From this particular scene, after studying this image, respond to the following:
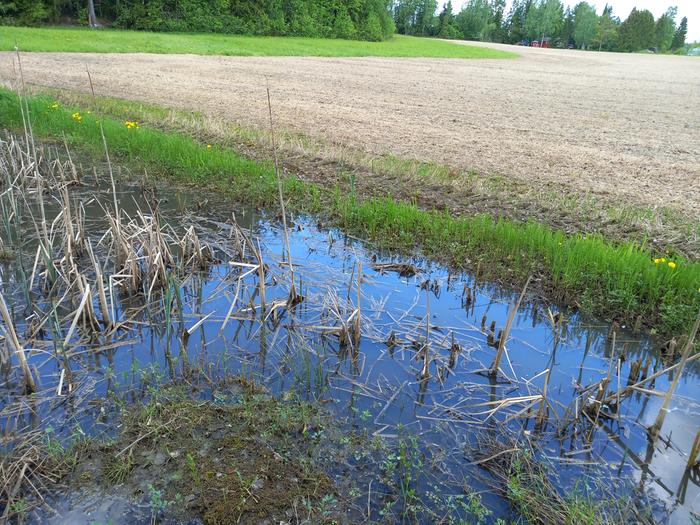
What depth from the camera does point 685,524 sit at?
2965mm

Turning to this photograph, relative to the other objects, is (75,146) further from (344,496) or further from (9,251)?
(344,496)

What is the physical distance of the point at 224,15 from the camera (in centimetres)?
5144

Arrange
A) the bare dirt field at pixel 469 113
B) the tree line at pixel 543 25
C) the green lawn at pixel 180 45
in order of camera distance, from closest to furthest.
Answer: the bare dirt field at pixel 469 113 < the green lawn at pixel 180 45 < the tree line at pixel 543 25

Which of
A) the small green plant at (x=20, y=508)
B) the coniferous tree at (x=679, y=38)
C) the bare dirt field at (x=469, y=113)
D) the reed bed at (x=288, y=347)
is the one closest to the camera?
the small green plant at (x=20, y=508)

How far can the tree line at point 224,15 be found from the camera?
4409 cm

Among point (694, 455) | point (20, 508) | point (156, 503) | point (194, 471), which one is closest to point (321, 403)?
point (194, 471)

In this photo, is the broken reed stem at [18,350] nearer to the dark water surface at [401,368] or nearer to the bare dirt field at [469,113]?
the dark water surface at [401,368]

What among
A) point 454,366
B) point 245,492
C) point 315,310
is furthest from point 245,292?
point 245,492

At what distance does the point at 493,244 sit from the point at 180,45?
36925mm

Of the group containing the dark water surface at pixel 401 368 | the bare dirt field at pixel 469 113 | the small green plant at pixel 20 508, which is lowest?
the dark water surface at pixel 401 368

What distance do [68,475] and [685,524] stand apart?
3486 mm

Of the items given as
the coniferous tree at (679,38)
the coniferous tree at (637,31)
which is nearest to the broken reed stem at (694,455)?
the coniferous tree at (637,31)

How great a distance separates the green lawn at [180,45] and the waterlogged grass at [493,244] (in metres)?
24.0

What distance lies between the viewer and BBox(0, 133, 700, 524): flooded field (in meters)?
3.01
